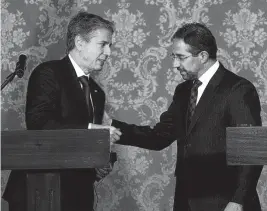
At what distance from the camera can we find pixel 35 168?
1.63 meters

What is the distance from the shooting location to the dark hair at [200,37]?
6.81ft

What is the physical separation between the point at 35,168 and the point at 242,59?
1.02 meters

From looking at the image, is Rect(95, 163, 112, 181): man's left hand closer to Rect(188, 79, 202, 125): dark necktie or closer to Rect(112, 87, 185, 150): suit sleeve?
Rect(112, 87, 185, 150): suit sleeve

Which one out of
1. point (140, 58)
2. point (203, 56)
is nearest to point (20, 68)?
point (140, 58)

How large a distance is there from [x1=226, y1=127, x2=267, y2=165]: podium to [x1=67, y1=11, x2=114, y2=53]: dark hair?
78 centimetres

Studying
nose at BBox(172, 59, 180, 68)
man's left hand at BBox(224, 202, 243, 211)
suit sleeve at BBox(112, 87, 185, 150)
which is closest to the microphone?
suit sleeve at BBox(112, 87, 185, 150)

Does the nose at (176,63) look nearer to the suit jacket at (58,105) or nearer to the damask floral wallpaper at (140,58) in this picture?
the damask floral wallpaper at (140,58)

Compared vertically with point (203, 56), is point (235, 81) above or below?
below

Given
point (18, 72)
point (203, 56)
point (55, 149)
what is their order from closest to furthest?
1. point (55, 149)
2. point (18, 72)
3. point (203, 56)

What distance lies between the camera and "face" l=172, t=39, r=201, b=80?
206 cm

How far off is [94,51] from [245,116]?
0.69 meters

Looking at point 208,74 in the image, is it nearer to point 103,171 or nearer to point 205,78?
point 205,78

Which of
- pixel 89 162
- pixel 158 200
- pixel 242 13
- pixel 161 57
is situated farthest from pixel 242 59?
pixel 89 162

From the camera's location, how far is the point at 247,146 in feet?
5.45
